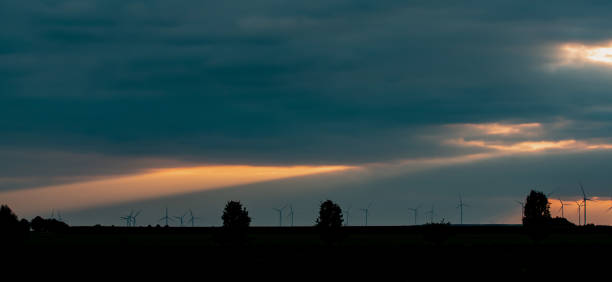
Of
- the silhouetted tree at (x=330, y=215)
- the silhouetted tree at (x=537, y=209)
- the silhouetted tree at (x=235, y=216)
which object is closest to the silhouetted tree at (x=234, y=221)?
the silhouetted tree at (x=235, y=216)

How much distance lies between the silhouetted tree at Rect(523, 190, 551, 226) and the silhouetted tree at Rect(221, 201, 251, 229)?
70.8m

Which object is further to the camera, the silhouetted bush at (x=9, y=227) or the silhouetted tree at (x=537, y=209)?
the silhouetted tree at (x=537, y=209)

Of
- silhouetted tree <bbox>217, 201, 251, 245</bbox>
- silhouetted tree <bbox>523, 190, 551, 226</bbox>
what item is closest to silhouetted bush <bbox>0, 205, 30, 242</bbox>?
silhouetted tree <bbox>217, 201, 251, 245</bbox>

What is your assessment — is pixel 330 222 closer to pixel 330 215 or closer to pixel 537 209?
pixel 330 215

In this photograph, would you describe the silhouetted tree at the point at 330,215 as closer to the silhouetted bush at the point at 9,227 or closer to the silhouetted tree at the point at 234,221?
the silhouetted tree at the point at 234,221

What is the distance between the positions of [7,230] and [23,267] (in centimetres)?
5005

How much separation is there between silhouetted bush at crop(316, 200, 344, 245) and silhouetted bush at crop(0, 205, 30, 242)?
67082 millimetres

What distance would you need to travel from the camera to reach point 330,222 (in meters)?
186

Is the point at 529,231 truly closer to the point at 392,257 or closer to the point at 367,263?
the point at 392,257

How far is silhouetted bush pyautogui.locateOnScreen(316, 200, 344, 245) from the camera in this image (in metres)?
185

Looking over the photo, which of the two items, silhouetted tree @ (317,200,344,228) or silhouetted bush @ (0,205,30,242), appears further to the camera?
silhouetted tree @ (317,200,344,228)

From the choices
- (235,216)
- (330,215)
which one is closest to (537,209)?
(330,215)

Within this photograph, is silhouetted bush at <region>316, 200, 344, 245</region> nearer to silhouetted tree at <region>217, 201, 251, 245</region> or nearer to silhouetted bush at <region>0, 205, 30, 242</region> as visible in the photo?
silhouetted tree at <region>217, 201, 251, 245</region>

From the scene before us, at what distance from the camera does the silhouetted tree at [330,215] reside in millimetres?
185125
